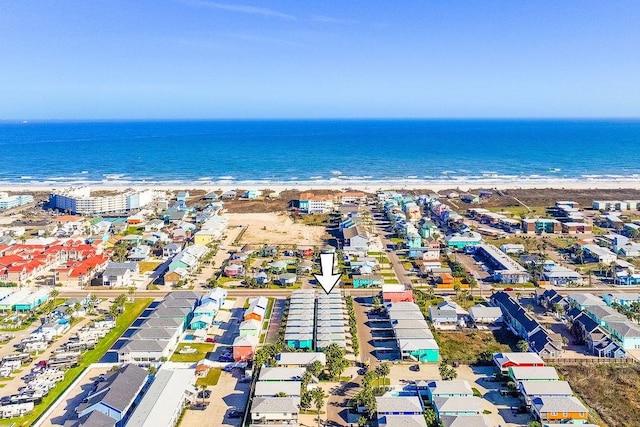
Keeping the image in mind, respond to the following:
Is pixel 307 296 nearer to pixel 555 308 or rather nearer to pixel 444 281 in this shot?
pixel 444 281

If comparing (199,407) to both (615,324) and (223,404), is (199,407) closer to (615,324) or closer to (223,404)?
(223,404)

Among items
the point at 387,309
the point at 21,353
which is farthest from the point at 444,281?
the point at 21,353

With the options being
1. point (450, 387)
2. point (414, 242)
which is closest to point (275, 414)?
point (450, 387)

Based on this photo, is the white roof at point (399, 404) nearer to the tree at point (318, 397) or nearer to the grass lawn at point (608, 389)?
the tree at point (318, 397)

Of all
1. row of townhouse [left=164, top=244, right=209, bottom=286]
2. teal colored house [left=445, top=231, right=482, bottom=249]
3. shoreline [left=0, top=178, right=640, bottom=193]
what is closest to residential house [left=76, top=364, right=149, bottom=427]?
row of townhouse [left=164, top=244, right=209, bottom=286]

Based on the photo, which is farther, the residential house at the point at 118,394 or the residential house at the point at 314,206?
the residential house at the point at 314,206

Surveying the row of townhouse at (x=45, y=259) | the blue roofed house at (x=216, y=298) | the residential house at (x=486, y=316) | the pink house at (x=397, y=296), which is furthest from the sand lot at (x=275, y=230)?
the residential house at (x=486, y=316)
